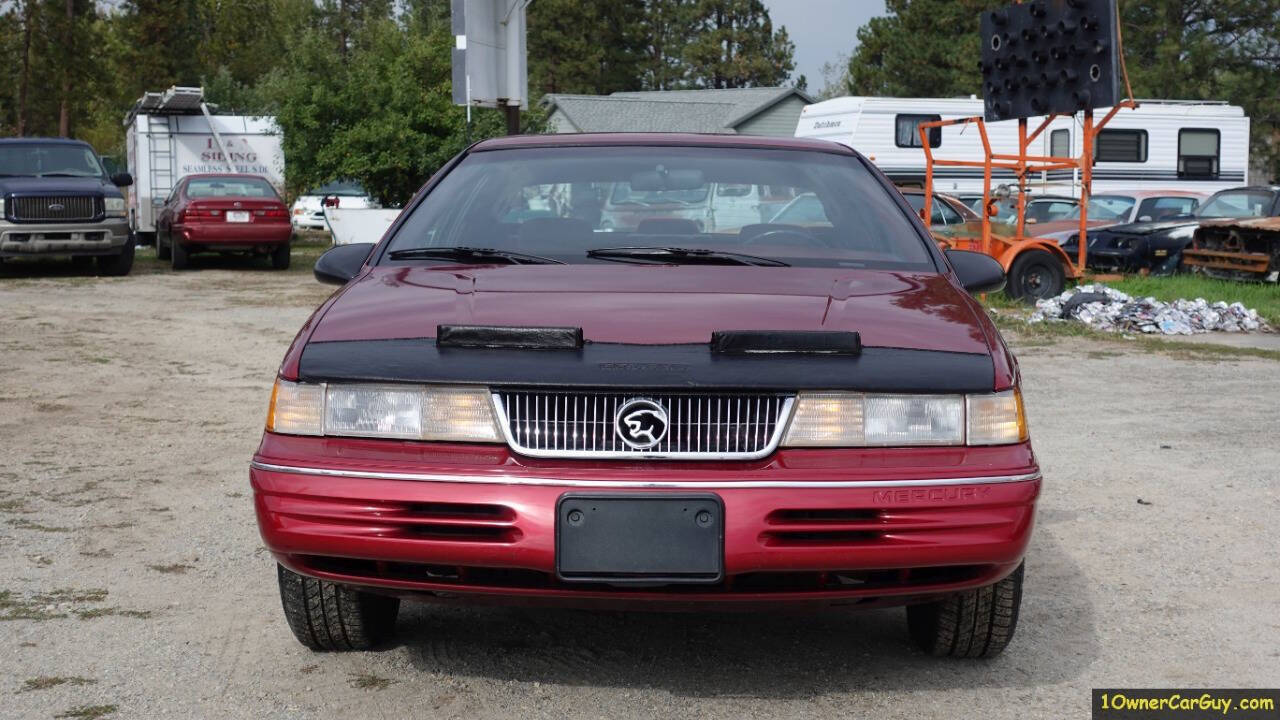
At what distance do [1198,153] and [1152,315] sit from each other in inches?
572

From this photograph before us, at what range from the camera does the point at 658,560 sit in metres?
3.04

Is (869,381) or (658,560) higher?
(869,381)

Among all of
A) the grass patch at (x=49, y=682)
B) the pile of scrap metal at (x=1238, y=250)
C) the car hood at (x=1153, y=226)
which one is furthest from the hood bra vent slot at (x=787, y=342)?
the car hood at (x=1153, y=226)

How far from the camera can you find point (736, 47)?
60.2m

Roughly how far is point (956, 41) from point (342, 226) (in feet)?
110

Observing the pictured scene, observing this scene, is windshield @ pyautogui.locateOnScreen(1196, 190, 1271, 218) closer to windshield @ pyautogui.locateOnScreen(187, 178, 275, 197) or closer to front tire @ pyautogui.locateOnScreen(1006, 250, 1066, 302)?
front tire @ pyautogui.locateOnScreen(1006, 250, 1066, 302)

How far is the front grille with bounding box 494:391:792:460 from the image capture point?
310cm

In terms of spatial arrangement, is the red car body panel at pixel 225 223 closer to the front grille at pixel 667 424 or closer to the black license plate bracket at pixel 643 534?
the front grille at pixel 667 424

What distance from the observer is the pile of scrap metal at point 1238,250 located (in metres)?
16.3

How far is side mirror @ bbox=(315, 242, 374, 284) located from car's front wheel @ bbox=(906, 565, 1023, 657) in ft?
6.42

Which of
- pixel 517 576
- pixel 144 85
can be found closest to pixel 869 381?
pixel 517 576

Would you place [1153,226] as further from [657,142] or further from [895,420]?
[895,420]

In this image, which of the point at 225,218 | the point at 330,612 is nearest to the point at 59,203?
the point at 225,218

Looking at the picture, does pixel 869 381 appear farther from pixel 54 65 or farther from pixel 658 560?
pixel 54 65
